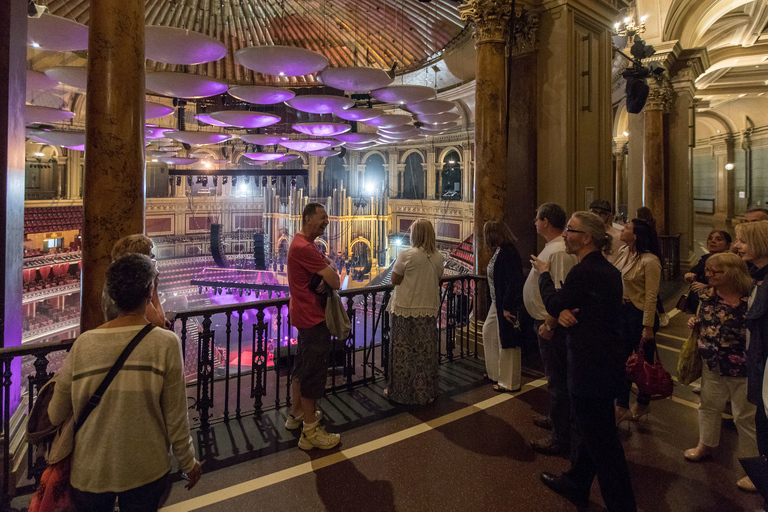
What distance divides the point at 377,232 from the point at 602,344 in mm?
19132

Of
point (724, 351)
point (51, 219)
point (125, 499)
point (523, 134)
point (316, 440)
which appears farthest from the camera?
point (51, 219)

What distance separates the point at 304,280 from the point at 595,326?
6.27 ft

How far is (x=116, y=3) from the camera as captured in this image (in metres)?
2.91

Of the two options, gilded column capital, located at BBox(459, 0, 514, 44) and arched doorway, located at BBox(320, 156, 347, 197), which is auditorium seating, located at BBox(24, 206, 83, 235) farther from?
gilded column capital, located at BBox(459, 0, 514, 44)

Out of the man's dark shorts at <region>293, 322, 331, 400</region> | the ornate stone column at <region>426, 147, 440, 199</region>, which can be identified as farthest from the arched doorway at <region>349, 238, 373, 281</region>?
the man's dark shorts at <region>293, 322, 331, 400</region>

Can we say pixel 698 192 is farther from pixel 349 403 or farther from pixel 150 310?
pixel 150 310

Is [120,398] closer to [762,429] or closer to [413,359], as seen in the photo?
[413,359]

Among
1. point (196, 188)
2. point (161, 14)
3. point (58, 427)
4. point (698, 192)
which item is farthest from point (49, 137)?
point (698, 192)

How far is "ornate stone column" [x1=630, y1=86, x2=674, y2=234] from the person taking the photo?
A: 10.3m

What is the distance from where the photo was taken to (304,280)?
3.00 metres

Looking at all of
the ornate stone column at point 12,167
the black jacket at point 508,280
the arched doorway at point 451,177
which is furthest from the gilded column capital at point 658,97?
the ornate stone column at point 12,167

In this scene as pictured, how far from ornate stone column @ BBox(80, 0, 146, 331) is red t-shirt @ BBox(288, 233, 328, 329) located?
3.92 feet

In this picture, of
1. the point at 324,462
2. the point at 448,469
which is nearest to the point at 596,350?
the point at 448,469

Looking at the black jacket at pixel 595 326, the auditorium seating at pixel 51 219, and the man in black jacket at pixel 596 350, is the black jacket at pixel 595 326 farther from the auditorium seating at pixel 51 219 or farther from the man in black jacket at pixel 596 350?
the auditorium seating at pixel 51 219
